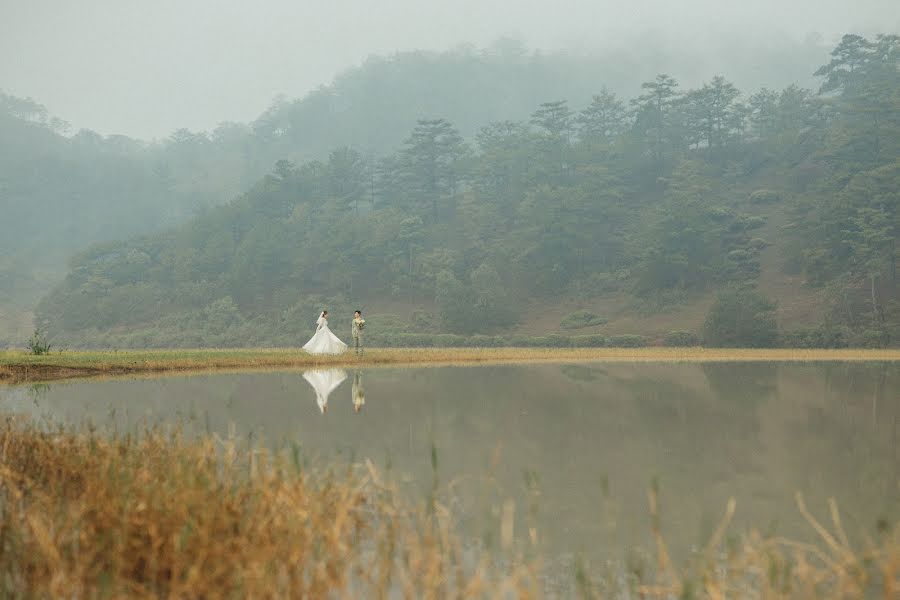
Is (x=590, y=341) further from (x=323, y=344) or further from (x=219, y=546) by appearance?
(x=219, y=546)

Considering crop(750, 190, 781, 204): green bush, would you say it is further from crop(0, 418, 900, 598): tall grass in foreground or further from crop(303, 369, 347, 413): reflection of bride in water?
crop(0, 418, 900, 598): tall grass in foreground

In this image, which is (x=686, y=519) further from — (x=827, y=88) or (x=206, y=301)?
(x=827, y=88)

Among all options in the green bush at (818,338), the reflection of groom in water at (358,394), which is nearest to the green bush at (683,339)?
the green bush at (818,338)

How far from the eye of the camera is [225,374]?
2806cm

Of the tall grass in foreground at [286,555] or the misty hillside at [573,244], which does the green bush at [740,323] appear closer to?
the misty hillside at [573,244]

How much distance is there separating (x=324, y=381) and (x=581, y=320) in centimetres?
4476

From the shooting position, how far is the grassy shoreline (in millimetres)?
27641

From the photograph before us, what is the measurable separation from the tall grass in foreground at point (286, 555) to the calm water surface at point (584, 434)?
15.3 inches

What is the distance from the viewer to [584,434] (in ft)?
45.9

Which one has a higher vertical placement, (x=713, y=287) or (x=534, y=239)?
(x=534, y=239)

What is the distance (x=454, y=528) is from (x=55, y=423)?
28.2 feet

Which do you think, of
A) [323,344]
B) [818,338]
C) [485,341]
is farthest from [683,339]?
[323,344]

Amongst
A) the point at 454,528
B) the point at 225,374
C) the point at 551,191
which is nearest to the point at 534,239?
the point at 551,191

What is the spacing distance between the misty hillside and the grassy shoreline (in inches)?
474
